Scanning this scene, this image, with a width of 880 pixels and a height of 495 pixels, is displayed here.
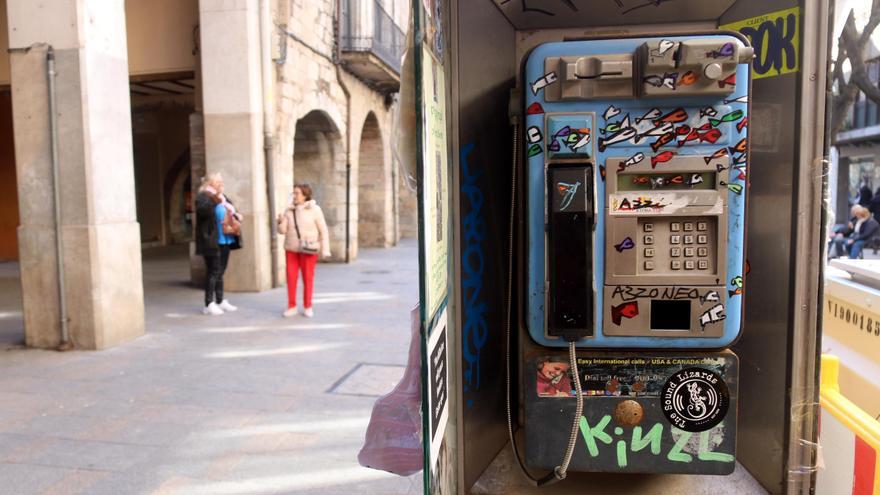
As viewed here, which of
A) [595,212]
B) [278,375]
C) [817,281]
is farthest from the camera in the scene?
[278,375]

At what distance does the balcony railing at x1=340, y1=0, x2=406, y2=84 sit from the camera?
12977 mm

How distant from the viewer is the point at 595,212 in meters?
2.13

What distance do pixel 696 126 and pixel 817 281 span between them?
27.4 inches

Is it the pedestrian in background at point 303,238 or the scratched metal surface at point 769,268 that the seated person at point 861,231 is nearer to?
the pedestrian in background at point 303,238

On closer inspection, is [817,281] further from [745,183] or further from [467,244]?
[467,244]

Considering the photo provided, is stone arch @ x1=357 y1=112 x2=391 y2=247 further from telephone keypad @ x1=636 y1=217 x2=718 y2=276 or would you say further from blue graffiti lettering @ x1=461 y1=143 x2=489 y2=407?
telephone keypad @ x1=636 y1=217 x2=718 y2=276

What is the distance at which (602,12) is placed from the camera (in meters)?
2.67

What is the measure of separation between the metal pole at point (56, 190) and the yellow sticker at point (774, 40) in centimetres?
561

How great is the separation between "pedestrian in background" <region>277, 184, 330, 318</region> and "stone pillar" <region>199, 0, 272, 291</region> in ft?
6.30

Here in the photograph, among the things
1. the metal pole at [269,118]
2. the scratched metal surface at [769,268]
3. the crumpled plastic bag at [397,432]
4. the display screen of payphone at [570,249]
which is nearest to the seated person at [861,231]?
the metal pole at [269,118]

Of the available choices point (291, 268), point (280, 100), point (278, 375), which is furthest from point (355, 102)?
point (278, 375)

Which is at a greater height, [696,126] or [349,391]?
[696,126]

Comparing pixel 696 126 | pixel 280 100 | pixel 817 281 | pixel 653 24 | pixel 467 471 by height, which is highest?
pixel 280 100

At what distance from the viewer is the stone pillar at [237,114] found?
904 cm
